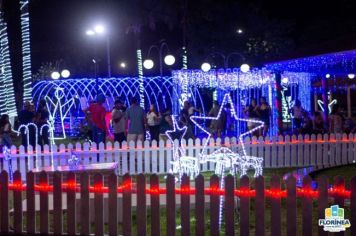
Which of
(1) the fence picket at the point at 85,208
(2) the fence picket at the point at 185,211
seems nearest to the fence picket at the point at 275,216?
(2) the fence picket at the point at 185,211

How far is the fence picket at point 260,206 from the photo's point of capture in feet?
20.6

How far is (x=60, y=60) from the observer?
4069 centimetres

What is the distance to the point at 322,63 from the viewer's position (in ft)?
57.2

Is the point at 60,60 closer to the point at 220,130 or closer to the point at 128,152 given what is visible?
the point at 220,130

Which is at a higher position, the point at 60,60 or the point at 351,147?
the point at 60,60

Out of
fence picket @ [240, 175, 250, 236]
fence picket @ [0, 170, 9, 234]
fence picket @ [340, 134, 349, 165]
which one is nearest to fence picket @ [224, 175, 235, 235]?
fence picket @ [240, 175, 250, 236]

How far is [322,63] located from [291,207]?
1190cm

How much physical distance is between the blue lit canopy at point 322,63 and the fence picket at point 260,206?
8.68 meters

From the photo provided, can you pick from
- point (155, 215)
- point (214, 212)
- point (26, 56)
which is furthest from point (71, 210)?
point (26, 56)

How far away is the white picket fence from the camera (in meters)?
12.6

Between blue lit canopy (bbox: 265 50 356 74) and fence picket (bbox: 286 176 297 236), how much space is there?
28.2 feet

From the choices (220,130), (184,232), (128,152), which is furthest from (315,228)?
(220,130)

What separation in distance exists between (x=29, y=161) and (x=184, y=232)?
6.76 m

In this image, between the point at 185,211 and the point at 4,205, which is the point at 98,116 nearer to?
the point at 4,205
